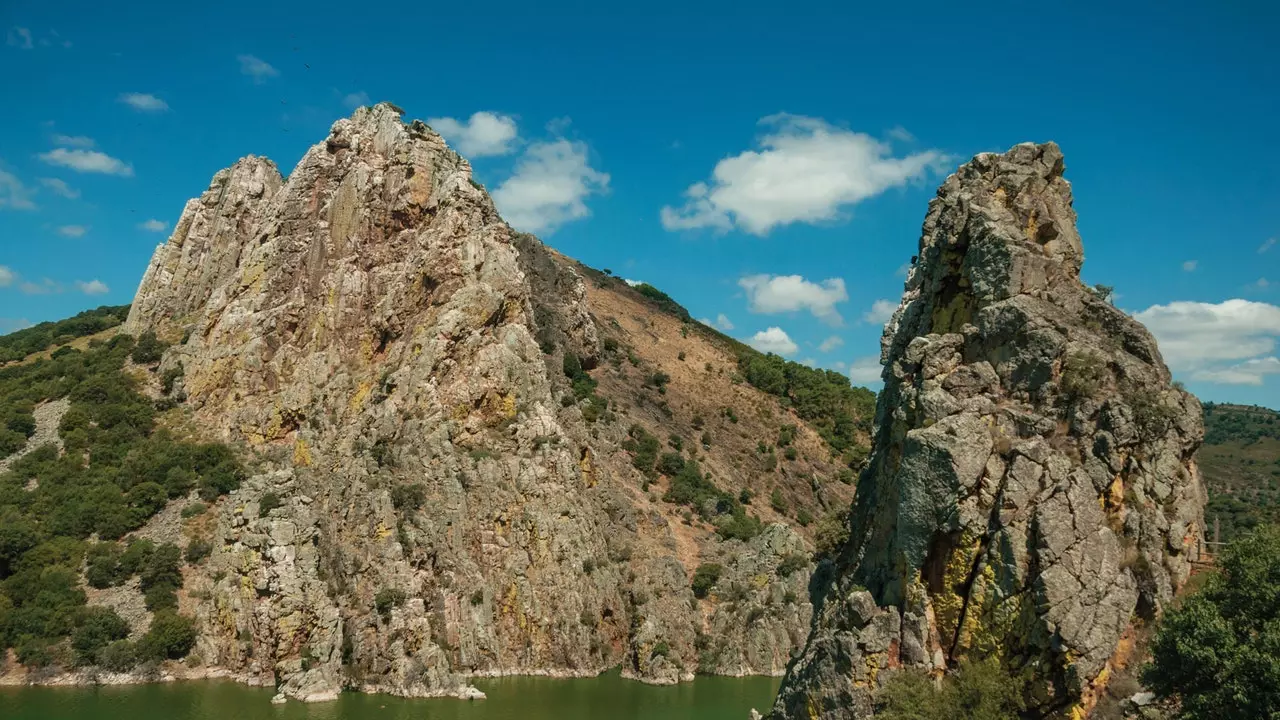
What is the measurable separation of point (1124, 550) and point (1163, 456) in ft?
10.3

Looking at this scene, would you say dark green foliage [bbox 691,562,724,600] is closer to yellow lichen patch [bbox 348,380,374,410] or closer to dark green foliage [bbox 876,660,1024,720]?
yellow lichen patch [bbox 348,380,374,410]

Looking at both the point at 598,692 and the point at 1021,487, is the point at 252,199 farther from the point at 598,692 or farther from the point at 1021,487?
the point at 1021,487

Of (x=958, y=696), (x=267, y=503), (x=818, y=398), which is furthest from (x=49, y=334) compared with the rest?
(x=958, y=696)

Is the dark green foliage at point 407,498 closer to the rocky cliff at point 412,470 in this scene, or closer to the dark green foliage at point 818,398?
the rocky cliff at point 412,470

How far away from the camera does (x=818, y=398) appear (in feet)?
340

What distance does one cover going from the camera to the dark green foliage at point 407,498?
5806cm

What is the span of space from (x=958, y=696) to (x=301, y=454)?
52.1 metres

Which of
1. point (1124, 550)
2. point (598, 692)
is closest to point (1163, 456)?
point (1124, 550)

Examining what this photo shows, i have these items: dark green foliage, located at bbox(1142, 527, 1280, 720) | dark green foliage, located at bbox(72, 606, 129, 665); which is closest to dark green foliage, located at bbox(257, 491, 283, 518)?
dark green foliage, located at bbox(72, 606, 129, 665)

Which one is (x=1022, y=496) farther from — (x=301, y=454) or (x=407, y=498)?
(x=301, y=454)

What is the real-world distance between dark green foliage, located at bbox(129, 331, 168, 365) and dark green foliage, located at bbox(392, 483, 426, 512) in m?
32.0

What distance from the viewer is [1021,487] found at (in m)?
24.5

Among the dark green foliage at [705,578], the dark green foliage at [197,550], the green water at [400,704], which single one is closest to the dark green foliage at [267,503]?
the dark green foliage at [197,550]

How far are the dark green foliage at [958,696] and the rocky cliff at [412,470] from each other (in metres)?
33.5
